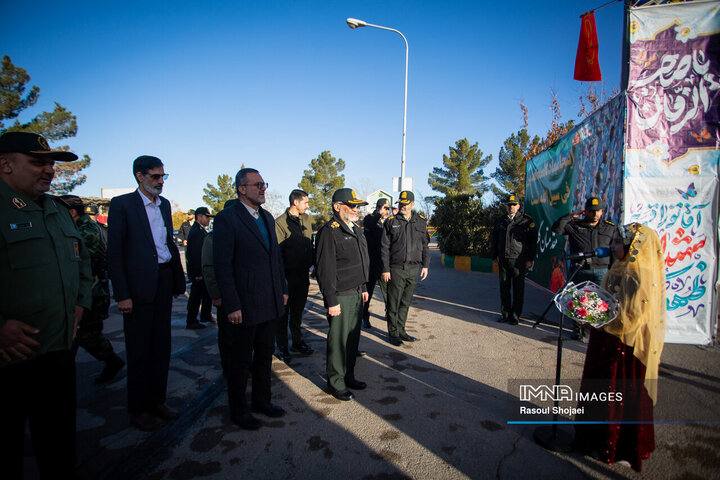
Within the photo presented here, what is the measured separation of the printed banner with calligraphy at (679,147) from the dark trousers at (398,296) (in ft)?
10.7

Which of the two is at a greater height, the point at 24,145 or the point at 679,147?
the point at 679,147

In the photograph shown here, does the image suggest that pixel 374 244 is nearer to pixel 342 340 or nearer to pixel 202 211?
pixel 342 340

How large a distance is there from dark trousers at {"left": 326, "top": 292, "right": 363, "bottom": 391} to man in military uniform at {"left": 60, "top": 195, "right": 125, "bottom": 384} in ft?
7.88

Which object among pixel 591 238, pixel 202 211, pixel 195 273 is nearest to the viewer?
pixel 591 238

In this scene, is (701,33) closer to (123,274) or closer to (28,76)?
(123,274)

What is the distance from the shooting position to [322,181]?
38156 mm

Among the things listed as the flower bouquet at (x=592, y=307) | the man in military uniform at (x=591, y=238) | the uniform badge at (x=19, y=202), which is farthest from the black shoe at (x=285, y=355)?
the man in military uniform at (x=591, y=238)

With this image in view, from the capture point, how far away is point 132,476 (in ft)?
7.31

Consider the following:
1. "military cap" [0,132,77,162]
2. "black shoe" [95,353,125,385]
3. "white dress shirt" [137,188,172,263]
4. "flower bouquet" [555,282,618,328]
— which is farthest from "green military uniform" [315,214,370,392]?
"black shoe" [95,353,125,385]

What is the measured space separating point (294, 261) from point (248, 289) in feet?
5.16

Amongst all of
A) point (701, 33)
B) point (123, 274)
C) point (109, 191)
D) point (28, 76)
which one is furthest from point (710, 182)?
point (109, 191)

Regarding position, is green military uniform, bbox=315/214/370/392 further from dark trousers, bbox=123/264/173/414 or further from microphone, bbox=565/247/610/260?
microphone, bbox=565/247/610/260

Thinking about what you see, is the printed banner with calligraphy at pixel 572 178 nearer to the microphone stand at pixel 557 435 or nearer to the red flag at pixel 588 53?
the red flag at pixel 588 53

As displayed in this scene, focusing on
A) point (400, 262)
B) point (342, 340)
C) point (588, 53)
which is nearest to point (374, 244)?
point (400, 262)
